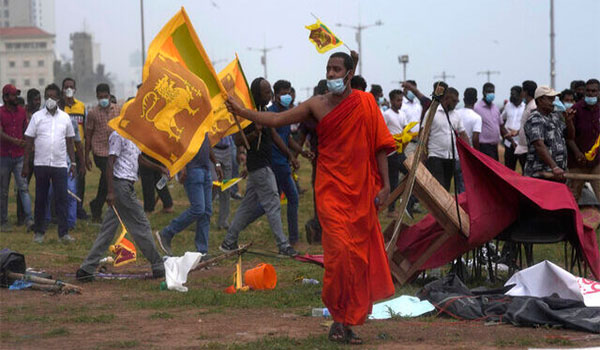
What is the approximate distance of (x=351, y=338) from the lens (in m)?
7.08

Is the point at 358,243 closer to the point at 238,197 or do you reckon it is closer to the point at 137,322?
the point at 137,322

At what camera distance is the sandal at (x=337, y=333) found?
7.08 meters

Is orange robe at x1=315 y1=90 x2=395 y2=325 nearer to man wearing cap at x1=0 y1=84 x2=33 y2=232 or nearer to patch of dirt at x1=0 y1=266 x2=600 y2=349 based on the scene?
patch of dirt at x1=0 y1=266 x2=600 y2=349

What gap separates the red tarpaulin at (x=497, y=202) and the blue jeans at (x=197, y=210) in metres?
3.09

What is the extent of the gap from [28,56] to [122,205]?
370ft

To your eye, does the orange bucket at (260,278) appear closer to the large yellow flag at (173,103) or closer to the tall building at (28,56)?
the large yellow flag at (173,103)

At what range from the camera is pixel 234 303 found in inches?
352

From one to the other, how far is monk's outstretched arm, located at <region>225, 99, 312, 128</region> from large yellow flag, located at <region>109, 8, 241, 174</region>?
44.3 inches

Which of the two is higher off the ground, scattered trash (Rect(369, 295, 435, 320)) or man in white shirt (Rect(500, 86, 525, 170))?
man in white shirt (Rect(500, 86, 525, 170))

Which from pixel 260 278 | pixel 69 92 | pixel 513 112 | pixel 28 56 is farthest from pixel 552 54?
pixel 28 56

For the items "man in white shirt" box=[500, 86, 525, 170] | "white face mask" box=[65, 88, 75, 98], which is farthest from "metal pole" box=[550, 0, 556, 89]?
"white face mask" box=[65, 88, 75, 98]

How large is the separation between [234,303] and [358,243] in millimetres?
2107

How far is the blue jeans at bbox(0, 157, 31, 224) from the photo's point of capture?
51.8 ft

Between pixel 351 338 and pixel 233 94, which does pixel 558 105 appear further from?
pixel 351 338
